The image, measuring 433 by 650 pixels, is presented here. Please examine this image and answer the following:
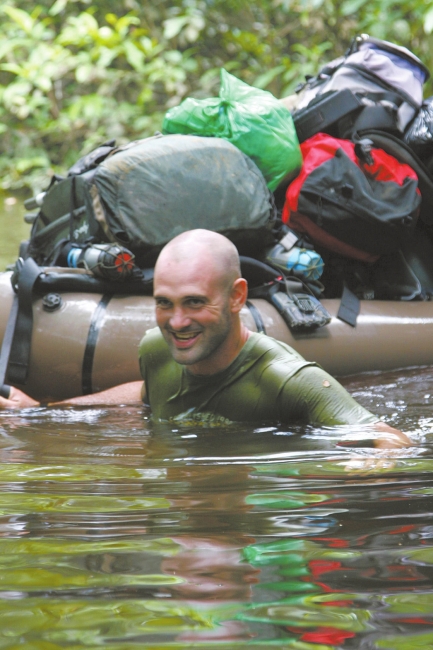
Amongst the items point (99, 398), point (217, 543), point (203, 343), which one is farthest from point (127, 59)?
point (217, 543)

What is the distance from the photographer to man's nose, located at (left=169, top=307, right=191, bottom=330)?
2861 mm

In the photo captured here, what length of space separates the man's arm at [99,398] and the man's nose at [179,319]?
2.70 ft

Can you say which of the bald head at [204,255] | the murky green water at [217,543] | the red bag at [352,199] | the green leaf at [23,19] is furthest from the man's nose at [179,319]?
the green leaf at [23,19]

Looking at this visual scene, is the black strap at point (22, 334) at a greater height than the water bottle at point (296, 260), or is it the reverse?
the water bottle at point (296, 260)

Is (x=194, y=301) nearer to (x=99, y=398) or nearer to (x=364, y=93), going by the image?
(x=99, y=398)

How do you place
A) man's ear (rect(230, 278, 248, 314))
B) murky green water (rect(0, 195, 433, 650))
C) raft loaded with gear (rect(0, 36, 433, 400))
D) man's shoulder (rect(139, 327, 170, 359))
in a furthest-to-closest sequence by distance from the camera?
raft loaded with gear (rect(0, 36, 433, 400)) < man's shoulder (rect(139, 327, 170, 359)) < man's ear (rect(230, 278, 248, 314)) < murky green water (rect(0, 195, 433, 650))

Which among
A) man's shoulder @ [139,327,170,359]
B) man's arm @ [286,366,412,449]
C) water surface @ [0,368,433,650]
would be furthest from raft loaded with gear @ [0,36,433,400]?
man's arm @ [286,366,412,449]

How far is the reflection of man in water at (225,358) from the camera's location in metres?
2.85

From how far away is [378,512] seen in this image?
1965 millimetres

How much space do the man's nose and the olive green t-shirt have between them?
0.26 metres

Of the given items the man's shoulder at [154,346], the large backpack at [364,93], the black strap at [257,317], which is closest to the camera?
the man's shoulder at [154,346]

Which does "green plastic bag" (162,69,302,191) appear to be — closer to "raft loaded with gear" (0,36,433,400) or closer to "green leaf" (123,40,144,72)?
"raft loaded with gear" (0,36,433,400)

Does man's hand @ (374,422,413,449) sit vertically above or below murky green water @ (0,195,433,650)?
below

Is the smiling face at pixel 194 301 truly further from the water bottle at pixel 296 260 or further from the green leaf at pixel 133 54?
the green leaf at pixel 133 54
